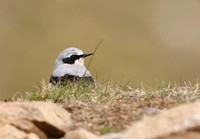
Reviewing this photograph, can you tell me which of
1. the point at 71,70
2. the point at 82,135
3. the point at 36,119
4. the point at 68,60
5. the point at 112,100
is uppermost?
the point at 68,60

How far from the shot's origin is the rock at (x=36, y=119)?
4.92 meters

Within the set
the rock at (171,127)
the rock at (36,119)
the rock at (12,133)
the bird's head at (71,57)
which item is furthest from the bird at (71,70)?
the rock at (171,127)

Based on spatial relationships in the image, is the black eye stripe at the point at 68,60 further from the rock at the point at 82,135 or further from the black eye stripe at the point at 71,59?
the rock at the point at 82,135

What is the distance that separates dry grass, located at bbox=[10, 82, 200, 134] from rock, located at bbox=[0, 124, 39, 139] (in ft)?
2.29

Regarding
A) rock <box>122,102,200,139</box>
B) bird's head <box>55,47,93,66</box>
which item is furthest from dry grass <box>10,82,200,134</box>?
bird's head <box>55,47,93,66</box>

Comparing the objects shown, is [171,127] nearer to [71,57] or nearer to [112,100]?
[112,100]

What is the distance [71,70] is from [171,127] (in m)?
4.60

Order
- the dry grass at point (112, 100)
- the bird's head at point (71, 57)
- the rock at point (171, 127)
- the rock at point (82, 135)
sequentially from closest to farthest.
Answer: the rock at point (171, 127)
the rock at point (82, 135)
the dry grass at point (112, 100)
the bird's head at point (71, 57)

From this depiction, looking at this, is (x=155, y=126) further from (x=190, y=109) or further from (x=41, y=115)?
(x=41, y=115)

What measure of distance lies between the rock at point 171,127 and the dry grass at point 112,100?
0.96 metres

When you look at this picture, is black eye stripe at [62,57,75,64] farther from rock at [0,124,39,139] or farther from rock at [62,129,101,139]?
rock at [62,129,101,139]

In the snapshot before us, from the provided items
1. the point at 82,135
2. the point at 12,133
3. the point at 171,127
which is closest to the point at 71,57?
the point at 12,133

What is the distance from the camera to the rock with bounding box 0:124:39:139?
4625 millimetres

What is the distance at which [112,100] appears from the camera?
21.5ft
